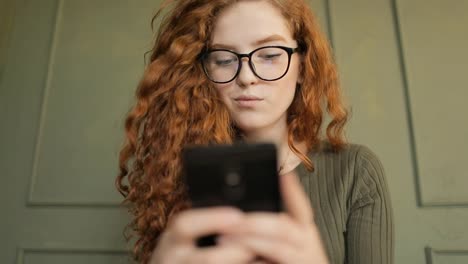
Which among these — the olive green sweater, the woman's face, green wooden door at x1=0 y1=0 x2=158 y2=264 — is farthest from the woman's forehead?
green wooden door at x1=0 y1=0 x2=158 y2=264

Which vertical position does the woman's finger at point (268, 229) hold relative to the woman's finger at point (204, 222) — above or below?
below

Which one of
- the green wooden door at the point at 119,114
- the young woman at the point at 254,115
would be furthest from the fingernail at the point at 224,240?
the green wooden door at the point at 119,114

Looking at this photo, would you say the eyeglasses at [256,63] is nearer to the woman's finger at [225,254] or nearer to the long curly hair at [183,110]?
the long curly hair at [183,110]

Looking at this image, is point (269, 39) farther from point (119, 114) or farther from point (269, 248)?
point (119, 114)

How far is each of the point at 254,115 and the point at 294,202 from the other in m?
0.35

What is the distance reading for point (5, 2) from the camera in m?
1.13

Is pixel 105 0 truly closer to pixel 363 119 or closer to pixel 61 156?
pixel 61 156

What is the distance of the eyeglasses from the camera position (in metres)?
0.61

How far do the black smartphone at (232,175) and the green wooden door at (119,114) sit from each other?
0.75m

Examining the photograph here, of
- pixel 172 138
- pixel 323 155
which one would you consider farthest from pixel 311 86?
pixel 172 138

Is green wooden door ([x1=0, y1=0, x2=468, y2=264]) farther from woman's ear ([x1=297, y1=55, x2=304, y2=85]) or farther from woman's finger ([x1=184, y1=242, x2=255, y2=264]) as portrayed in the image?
woman's finger ([x1=184, y1=242, x2=255, y2=264])

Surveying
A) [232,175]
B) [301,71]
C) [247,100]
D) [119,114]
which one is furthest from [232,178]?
[119,114]

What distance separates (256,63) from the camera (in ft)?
2.00

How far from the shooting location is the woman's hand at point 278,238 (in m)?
0.27
